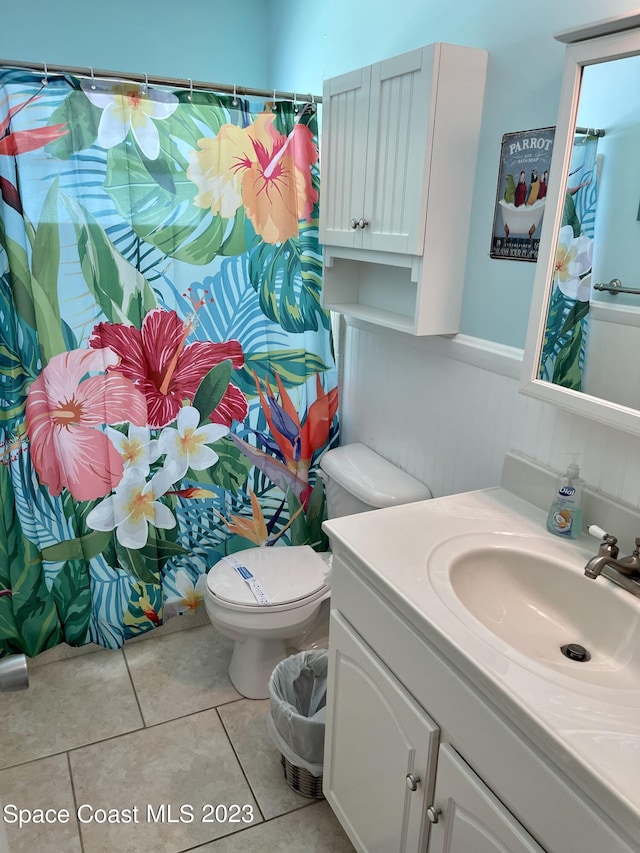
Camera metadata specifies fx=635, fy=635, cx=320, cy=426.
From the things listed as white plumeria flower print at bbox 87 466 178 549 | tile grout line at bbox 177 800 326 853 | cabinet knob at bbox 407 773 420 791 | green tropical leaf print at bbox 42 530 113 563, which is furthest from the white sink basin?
green tropical leaf print at bbox 42 530 113 563

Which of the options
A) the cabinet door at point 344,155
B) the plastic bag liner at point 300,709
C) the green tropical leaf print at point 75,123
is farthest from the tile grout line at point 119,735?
the green tropical leaf print at point 75,123

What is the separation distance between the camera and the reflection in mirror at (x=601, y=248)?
123cm

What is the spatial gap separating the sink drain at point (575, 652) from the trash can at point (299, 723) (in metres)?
0.75

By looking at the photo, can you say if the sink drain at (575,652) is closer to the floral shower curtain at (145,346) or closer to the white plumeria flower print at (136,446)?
the floral shower curtain at (145,346)

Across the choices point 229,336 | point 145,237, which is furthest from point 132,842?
point 145,237

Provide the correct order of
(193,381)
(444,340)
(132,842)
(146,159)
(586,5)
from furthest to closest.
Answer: (193,381) < (146,159) < (444,340) < (132,842) < (586,5)

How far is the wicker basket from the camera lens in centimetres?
174

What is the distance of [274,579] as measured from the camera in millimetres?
2037

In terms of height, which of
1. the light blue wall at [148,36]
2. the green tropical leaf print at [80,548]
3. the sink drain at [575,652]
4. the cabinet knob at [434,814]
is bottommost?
the green tropical leaf print at [80,548]

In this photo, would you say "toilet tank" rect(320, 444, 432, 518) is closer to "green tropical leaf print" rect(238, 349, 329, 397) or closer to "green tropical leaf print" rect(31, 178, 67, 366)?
"green tropical leaf print" rect(238, 349, 329, 397)

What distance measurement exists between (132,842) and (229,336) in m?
1.50

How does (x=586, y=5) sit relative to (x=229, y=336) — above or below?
above

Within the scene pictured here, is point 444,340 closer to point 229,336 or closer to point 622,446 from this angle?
point 622,446

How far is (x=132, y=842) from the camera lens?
→ 5.36ft
